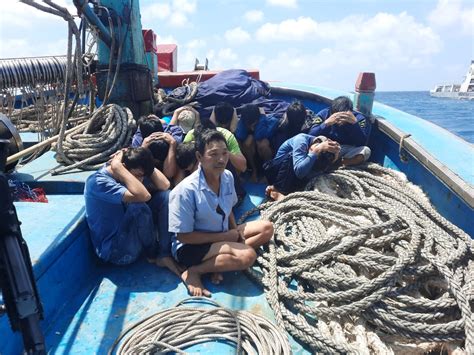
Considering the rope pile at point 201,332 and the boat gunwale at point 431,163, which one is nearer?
the rope pile at point 201,332

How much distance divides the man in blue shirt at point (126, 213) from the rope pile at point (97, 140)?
Answer: 89 centimetres

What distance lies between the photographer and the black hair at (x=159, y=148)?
298 cm

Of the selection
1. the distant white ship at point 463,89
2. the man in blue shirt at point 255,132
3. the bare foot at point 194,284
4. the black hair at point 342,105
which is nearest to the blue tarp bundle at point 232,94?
the man in blue shirt at point 255,132

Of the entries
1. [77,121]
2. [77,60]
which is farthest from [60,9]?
[77,121]

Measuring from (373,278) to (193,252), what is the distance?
1126mm

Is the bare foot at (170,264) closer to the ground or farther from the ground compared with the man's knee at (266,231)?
closer to the ground

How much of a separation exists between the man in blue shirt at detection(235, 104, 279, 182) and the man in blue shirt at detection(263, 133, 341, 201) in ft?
1.01

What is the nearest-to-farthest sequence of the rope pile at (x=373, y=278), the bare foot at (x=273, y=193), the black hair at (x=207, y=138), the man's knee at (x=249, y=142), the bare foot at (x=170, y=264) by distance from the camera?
the rope pile at (x=373, y=278) → the black hair at (x=207, y=138) → the bare foot at (x=170, y=264) → the bare foot at (x=273, y=193) → the man's knee at (x=249, y=142)

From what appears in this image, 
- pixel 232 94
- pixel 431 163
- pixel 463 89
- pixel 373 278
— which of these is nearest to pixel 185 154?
pixel 373 278

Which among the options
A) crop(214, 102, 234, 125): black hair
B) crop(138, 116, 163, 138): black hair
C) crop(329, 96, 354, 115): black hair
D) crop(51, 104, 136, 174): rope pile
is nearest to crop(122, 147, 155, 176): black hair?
crop(138, 116, 163, 138): black hair

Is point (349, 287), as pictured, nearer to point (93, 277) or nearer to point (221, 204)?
point (221, 204)

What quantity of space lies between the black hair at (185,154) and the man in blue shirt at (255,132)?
1.14 m

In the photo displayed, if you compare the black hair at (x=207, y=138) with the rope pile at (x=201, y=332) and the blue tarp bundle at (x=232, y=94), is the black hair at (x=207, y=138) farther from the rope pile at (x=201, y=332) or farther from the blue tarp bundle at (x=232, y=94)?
the blue tarp bundle at (x=232, y=94)

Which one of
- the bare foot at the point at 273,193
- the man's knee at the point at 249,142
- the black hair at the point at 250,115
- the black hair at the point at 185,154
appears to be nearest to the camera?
the black hair at the point at 185,154
